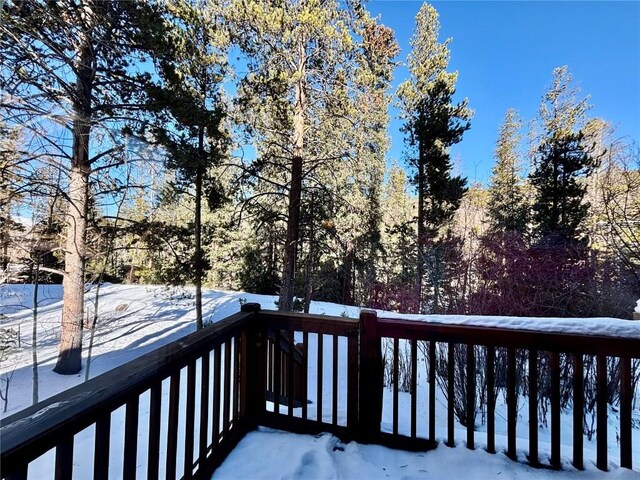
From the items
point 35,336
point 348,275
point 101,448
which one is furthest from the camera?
point 348,275

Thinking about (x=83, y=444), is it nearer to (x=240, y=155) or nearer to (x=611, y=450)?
(x=611, y=450)

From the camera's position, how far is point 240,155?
693cm

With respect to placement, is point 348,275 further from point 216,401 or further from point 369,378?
point 216,401

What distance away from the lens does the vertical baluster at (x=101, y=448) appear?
966mm

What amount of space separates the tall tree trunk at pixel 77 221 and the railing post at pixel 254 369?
2718mm

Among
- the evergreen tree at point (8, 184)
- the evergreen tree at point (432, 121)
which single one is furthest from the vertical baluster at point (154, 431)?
the evergreen tree at point (432, 121)

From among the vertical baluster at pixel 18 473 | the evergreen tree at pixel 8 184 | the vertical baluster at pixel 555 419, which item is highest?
the evergreen tree at pixel 8 184

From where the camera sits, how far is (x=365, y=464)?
66.2 inches

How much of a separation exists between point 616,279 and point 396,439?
175 inches

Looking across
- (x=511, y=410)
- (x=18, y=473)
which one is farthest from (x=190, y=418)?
(x=511, y=410)

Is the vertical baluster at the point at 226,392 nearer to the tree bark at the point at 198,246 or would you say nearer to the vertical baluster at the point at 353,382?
the vertical baluster at the point at 353,382

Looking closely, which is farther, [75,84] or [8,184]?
[75,84]

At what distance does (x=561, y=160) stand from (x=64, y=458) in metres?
13.0

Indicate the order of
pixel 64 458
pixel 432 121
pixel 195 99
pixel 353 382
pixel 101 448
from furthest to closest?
1. pixel 432 121
2. pixel 195 99
3. pixel 353 382
4. pixel 101 448
5. pixel 64 458
